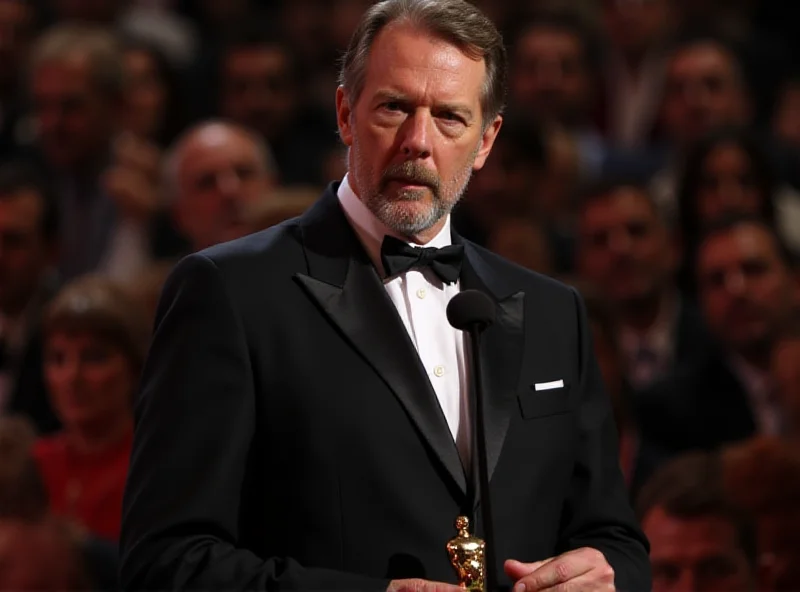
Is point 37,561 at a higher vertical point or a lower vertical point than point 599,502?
lower

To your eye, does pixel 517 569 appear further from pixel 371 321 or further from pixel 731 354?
pixel 731 354

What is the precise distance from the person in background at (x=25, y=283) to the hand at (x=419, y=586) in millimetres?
2877

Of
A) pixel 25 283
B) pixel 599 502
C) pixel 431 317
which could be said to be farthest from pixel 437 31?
pixel 25 283

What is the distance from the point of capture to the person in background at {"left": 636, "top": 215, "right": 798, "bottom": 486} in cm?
454

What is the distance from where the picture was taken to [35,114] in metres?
6.14

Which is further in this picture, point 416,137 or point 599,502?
point 599,502

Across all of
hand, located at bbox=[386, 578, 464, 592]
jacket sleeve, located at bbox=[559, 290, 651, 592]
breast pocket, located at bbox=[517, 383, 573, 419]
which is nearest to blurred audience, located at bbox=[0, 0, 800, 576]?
jacket sleeve, located at bbox=[559, 290, 651, 592]

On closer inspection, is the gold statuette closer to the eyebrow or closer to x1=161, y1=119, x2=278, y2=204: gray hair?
the eyebrow

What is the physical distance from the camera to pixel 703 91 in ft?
20.0

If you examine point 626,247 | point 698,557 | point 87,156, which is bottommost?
point 698,557

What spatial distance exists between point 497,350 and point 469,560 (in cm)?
40

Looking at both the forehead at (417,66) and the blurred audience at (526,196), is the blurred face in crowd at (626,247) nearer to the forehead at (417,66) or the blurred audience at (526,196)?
the blurred audience at (526,196)

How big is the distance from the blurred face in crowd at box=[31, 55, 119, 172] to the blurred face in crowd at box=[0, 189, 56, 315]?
0.51m

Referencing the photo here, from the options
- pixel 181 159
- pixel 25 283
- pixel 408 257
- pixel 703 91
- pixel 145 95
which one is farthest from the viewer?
pixel 145 95
